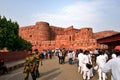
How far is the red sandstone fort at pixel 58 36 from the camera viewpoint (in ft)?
221

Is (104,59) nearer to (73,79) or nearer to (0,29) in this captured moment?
(73,79)

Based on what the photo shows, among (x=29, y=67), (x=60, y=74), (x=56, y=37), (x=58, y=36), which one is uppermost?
(x=58, y=36)

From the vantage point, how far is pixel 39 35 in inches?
3371

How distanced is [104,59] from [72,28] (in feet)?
256

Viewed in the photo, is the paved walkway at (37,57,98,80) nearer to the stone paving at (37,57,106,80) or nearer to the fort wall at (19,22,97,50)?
the stone paving at (37,57,106,80)

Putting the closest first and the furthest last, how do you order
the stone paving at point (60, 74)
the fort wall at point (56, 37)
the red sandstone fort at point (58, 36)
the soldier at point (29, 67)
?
1. the soldier at point (29, 67)
2. the stone paving at point (60, 74)
3. the red sandstone fort at point (58, 36)
4. the fort wall at point (56, 37)

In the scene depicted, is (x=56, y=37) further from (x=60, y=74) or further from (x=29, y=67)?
(x=29, y=67)

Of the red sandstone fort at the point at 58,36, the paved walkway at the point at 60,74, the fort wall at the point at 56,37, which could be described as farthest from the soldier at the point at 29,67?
the fort wall at the point at 56,37

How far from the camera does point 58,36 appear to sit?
75.3 meters

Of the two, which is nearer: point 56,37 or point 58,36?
point 58,36

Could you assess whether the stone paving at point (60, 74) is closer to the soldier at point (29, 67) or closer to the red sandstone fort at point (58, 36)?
the soldier at point (29, 67)

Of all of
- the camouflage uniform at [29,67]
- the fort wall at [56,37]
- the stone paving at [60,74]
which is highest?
the fort wall at [56,37]

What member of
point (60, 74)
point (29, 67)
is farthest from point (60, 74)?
point (29, 67)

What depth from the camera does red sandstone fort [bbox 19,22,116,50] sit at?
67.3m
